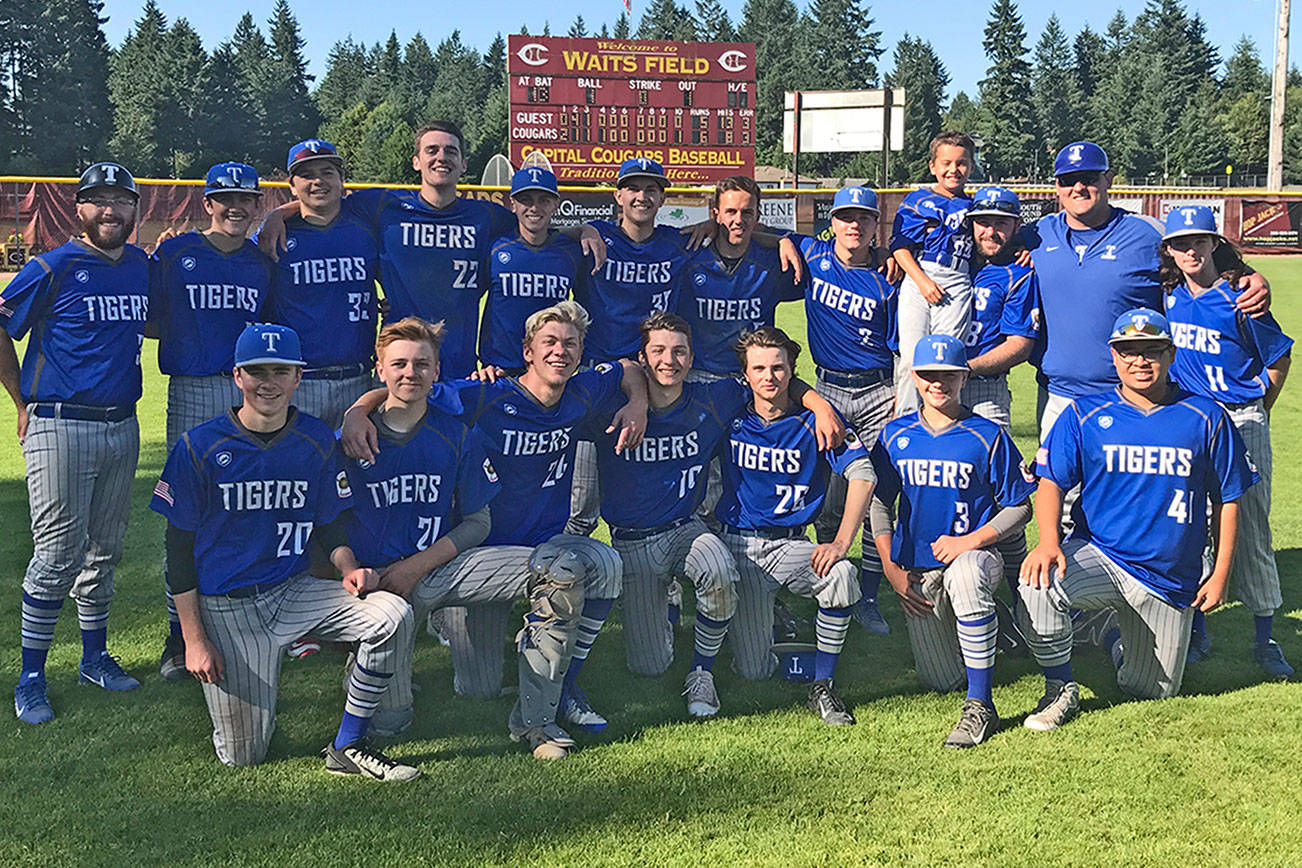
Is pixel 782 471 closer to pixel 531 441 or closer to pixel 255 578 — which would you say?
pixel 531 441

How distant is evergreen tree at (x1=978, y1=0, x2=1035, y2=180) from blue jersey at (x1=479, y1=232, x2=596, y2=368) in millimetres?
86240

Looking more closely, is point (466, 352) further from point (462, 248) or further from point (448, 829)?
point (448, 829)

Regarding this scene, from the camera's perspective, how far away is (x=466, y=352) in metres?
6.15

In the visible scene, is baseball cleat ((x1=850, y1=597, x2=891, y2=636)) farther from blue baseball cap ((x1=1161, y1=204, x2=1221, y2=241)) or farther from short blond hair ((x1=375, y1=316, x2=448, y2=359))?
short blond hair ((x1=375, y1=316, x2=448, y2=359))

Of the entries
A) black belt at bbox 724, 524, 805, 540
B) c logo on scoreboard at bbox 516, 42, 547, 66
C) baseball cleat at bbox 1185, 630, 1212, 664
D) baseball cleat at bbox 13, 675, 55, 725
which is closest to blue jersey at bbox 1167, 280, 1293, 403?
baseball cleat at bbox 1185, 630, 1212, 664

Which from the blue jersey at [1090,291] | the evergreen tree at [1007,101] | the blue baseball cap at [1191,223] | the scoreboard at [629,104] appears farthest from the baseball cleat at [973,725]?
the evergreen tree at [1007,101]

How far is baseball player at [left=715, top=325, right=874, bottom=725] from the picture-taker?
17.5 feet

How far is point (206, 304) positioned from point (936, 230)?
3.85 metres

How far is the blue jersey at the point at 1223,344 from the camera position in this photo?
561 cm

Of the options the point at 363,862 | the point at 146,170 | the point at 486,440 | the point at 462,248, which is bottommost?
the point at 363,862

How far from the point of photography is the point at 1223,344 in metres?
5.64

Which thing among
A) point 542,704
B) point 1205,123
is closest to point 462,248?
point 542,704

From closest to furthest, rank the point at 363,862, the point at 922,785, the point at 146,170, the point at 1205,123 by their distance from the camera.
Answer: the point at 363,862 < the point at 922,785 < the point at 146,170 < the point at 1205,123

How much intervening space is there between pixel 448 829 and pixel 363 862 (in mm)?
326
